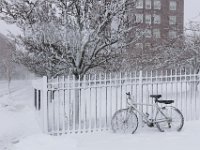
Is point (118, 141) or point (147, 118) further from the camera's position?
point (147, 118)

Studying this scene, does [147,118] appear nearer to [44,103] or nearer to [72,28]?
[44,103]

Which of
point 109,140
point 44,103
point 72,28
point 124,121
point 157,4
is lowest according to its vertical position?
point 109,140

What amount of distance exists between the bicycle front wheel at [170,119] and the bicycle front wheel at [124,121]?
0.63 metres

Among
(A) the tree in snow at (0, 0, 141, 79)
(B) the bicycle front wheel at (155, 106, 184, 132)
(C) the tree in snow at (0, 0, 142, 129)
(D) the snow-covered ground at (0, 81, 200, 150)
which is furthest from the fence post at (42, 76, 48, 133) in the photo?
(B) the bicycle front wheel at (155, 106, 184, 132)

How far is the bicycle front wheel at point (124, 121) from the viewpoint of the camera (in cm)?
866

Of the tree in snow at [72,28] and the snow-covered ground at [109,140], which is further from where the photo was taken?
the tree in snow at [72,28]

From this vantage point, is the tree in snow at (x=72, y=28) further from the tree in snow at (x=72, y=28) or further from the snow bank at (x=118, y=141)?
the snow bank at (x=118, y=141)

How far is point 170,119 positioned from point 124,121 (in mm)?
1207

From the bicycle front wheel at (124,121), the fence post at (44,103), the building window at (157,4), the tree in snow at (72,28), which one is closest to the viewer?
the fence post at (44,103)

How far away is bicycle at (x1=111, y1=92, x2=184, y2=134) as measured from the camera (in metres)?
8.67

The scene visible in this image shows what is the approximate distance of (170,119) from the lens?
8.72 meters

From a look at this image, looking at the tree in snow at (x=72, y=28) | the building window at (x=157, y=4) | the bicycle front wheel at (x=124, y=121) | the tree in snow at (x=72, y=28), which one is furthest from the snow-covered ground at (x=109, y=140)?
the building window at (x=157, y=4)

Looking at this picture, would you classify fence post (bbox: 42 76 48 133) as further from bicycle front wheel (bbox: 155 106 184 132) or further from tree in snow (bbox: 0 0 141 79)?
bicycle front wheel (bbox: 155 106 184 132)

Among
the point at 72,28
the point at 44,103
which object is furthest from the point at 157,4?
the point at 44,103
